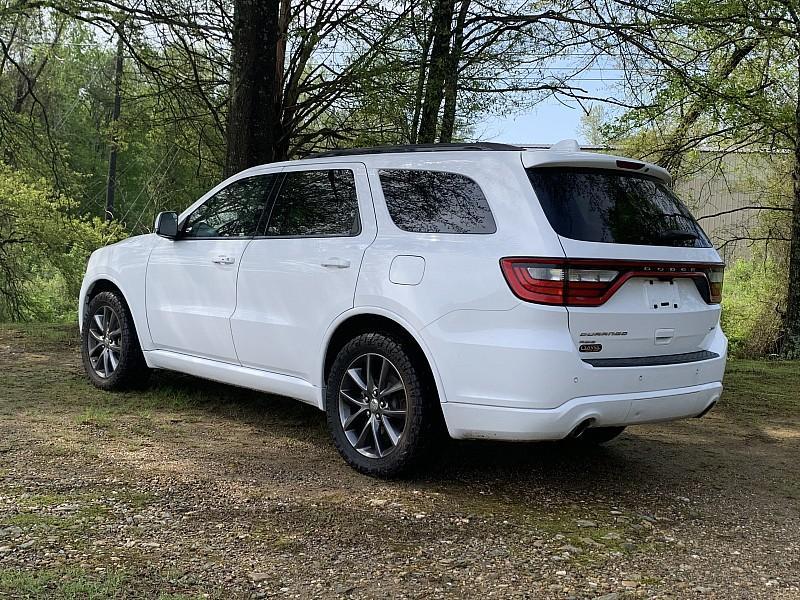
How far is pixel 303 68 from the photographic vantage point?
10031 mm

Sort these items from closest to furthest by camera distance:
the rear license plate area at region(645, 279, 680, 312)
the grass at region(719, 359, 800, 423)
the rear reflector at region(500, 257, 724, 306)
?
the rear reflector at region(500, 257, 724, 306)
the rear license plate area at region(645, 279, 680, 312)
the grass at region(719, 359, 800, 423)

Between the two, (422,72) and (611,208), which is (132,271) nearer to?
(611,208)

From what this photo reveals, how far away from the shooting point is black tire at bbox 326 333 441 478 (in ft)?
15.1

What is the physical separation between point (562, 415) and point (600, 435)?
69.4 inches

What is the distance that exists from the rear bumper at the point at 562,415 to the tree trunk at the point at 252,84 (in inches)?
196

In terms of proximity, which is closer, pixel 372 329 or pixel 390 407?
pixel 390 407

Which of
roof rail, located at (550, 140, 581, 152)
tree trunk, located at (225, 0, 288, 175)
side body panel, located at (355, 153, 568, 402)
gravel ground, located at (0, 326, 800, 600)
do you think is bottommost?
gravel ground, located at (0, 326, 800, 600)

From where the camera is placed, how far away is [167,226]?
20.5 feet

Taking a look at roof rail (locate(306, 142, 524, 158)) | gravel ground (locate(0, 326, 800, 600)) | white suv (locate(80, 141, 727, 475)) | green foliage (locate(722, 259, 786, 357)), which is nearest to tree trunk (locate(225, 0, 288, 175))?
white suv (locate(80, 141, 727, 475))

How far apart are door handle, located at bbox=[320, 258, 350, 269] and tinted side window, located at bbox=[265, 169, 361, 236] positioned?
0.58 ft

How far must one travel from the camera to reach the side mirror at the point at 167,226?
6.23m

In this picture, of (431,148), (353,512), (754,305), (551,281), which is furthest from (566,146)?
(754,305)

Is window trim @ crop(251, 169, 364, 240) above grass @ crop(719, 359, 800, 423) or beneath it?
above

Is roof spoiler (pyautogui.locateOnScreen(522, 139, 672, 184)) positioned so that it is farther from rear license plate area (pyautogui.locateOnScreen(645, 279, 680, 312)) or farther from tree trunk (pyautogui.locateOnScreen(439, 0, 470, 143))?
tree trunk (pyautogui.locateOnScreen(439, 0, 470, 143))
